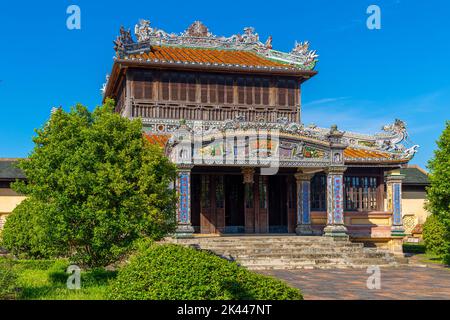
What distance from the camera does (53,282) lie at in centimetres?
1518

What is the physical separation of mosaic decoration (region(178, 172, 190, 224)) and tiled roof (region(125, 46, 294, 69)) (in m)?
7.08

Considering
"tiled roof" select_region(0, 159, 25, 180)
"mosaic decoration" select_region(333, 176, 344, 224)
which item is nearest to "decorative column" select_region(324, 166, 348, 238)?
"mosaic decoration" select_region(333, 176, 344, 224)

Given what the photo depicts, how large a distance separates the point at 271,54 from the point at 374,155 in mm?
7191

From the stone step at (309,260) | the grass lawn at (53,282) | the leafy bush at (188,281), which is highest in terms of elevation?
the leafy bush at (188,281)

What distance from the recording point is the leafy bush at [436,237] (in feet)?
69.6

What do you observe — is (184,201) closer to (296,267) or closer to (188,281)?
(296,267)

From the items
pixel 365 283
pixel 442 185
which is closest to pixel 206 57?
pixel 442 185

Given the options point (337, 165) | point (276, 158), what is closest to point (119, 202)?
point (276, 158)

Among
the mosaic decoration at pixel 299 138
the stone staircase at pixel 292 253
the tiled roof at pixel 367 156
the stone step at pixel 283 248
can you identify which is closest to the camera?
the stone staircase at pixel 292 253

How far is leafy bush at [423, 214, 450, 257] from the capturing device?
21219 millimetres

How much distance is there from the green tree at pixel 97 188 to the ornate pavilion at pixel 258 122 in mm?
7915

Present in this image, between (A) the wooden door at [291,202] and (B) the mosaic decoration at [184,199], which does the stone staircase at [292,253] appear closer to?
(B) the mosaic decoration at [184,199]

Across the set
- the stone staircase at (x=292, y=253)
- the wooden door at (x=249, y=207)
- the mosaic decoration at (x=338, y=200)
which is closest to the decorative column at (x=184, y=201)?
the stone staircase at (x=292, y=253)

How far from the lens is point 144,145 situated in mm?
16047
